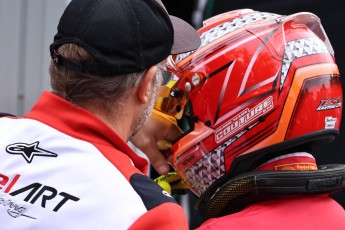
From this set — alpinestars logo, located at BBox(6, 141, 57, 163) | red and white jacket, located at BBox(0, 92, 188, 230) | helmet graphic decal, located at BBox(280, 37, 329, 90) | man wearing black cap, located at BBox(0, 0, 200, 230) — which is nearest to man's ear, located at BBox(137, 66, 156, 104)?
man wearing black cap, located at BBox(0, 0, 200, 230)

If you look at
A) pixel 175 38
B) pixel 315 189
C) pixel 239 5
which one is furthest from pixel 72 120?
pixel 239 5

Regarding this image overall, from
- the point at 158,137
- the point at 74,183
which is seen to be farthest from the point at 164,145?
the point at 74,183

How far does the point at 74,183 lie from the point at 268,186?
61 centimetres

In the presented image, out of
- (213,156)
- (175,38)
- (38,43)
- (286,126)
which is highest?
(175,38)

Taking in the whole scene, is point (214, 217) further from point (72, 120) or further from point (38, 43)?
point (38, 43)

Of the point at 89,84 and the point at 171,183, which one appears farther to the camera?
the point at 171,183

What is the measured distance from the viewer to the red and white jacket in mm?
1235

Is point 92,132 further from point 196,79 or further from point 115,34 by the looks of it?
point 196,79

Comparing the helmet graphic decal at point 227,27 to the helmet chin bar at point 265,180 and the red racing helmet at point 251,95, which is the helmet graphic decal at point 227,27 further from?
the helmet chin bar at point 265,180

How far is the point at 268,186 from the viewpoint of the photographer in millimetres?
1668

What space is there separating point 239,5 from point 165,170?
6.36 ft

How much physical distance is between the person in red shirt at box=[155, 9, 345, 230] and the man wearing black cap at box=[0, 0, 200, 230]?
327mm

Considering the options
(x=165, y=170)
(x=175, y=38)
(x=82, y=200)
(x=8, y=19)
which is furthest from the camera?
(x=8, y=19)

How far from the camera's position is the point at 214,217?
5.92 ft
